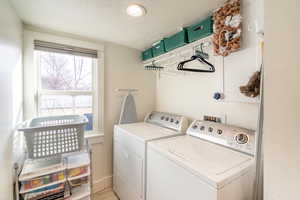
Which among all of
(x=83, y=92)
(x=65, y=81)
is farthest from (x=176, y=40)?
(x=65, y=81)

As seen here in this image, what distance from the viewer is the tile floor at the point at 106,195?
1.93m

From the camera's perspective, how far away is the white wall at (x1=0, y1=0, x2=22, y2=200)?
1.01 m

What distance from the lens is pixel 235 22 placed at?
48.6 inches

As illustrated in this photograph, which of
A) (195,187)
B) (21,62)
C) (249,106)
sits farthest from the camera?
(21,62)

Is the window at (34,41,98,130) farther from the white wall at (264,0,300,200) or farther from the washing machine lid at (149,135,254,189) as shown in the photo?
the white wall at (264,0,300,200)

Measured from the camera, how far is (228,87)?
1414 millimetres

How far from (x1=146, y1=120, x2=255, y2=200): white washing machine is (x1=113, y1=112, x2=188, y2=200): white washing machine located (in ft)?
0.40

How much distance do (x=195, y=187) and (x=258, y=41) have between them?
1.24 meters

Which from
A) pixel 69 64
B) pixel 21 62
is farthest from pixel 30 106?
Result: pixel 69 64

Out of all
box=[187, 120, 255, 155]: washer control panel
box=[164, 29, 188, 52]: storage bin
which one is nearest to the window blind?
box=[164, 29, 188, 52]: storage bin

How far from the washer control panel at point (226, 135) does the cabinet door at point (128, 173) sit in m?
0.67

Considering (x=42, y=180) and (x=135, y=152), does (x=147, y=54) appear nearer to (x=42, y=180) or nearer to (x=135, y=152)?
(x=135, y=152)

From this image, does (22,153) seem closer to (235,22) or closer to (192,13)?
(192,13)

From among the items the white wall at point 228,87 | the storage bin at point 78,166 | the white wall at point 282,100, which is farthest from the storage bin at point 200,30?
the storage bin at point 78,166
